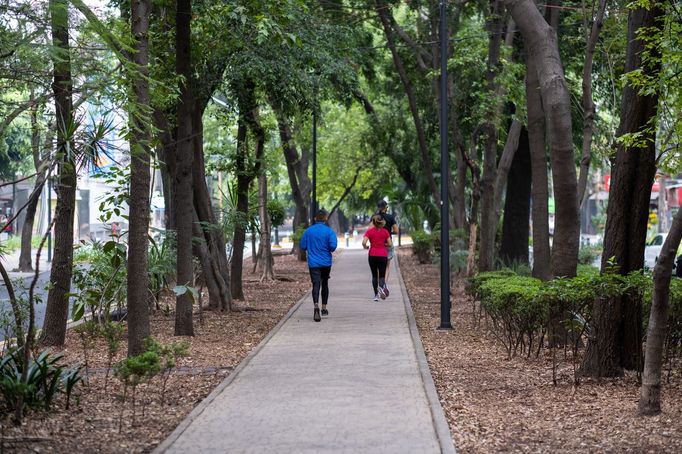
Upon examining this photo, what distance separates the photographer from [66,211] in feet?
44.5

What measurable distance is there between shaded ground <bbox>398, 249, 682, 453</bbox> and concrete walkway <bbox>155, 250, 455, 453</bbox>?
0.27 m

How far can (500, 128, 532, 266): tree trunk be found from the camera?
27031 mm

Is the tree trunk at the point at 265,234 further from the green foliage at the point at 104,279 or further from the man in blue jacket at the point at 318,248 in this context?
the green foliage at the point at 104,279

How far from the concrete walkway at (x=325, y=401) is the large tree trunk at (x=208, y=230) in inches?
117

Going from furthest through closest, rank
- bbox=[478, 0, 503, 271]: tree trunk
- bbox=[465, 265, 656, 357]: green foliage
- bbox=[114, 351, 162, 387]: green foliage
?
bbox=[478, 0, 503, 271]: tree trunk < bbox=[465, 265, 656, 357]: green foliage < bbox=[114, 351, 162, 387]: green foliage

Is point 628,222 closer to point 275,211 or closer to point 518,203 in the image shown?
point 518,203

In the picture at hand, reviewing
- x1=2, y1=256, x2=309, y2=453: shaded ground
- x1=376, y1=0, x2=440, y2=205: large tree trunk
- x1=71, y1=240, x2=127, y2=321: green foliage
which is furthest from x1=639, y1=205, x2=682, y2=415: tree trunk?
x1=376, y1=0, x2=440, y2=205: large tree trunk

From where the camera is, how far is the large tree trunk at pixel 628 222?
1005cm

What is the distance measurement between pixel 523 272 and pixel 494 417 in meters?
14.3

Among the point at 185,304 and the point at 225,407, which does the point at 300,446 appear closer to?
the point at 225,407

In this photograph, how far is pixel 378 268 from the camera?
2088 cm

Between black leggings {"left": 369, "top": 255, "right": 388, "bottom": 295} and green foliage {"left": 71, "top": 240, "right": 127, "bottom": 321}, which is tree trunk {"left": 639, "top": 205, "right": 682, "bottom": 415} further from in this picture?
black leggings {"left": 369, "top": 255, "right": 388, "bottom": 295}

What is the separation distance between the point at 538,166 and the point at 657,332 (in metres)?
8.10

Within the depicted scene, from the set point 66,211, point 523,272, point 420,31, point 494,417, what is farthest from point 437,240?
point 494,417
